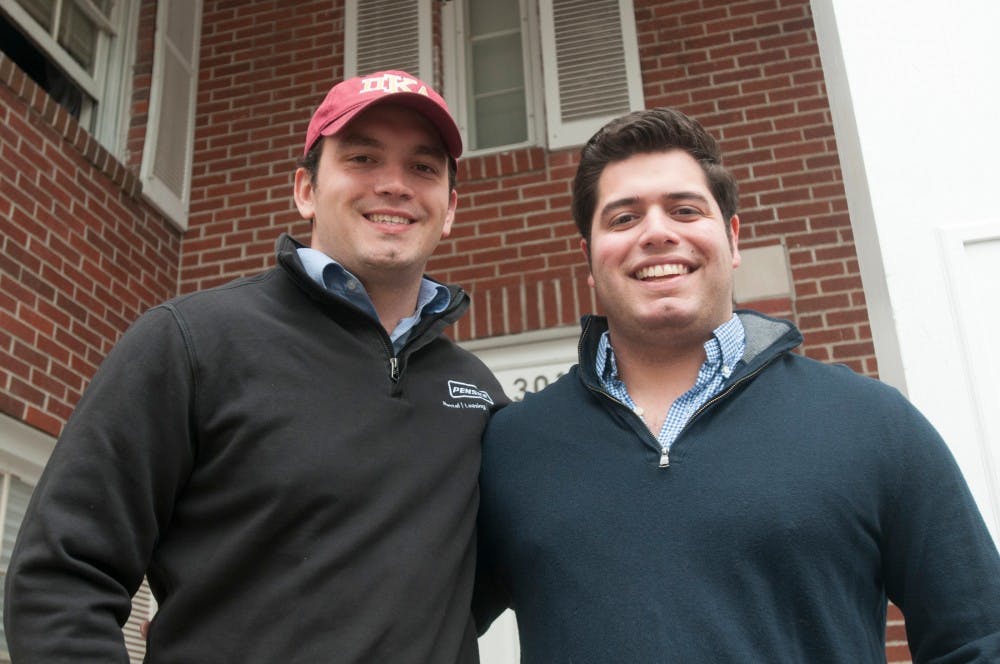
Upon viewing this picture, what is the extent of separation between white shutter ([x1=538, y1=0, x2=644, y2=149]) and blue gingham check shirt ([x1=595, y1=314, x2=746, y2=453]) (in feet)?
10.7

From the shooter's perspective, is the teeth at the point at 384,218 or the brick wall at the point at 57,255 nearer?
the teeth at the point at 384,218

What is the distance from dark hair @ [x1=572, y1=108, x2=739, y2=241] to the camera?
7.10 ft

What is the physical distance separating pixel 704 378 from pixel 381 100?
869 mm

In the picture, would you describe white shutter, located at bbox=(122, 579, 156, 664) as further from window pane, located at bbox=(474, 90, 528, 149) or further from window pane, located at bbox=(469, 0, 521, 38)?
window pane, located at bbox=(469, 0, 521, 38)

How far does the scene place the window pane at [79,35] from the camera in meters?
5.08

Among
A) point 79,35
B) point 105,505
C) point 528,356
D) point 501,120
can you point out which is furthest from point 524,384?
point 105,505

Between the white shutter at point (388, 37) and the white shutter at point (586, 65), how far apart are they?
67 cm

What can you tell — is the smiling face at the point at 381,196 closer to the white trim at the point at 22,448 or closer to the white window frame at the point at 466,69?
the white trim at the point at 22,448

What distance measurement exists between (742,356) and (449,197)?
2.53 feet

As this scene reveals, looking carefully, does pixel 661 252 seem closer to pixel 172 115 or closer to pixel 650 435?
pixel 650 435

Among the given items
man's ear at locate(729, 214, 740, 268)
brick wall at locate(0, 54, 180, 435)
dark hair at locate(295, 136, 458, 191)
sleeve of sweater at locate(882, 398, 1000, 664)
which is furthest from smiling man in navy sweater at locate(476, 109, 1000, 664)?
brick wall at locate(0, 54, 180, 435)

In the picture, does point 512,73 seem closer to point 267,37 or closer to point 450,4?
point 450,4

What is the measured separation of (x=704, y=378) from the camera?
1.97 meters

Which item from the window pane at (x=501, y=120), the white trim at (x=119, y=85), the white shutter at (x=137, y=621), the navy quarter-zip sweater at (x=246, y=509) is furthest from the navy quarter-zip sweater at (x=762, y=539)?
the white trim at (x=119, y=85)
